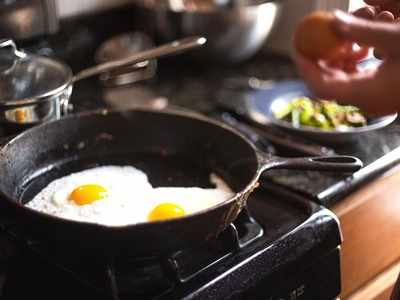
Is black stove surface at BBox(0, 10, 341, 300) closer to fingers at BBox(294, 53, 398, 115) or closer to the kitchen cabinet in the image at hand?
the kitchen cabinet

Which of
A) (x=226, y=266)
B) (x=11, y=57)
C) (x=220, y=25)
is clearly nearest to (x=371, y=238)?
(x=226, y=266)

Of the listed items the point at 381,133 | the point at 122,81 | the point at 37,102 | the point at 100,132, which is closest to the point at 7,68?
the point at 37,102

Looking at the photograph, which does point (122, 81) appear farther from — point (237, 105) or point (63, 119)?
point (63, 119)

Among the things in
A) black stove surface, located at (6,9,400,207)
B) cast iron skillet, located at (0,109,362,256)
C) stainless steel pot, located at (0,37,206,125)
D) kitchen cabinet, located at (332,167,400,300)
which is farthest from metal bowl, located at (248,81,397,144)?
stainless steel pot, located at (0,37,206,125)

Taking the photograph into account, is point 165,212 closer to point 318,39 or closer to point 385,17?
point 318,39

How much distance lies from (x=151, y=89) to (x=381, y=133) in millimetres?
590

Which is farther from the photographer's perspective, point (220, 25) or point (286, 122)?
point (220, 25)

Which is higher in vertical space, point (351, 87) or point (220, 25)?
point (351, 87)

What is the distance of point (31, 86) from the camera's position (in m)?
1.21

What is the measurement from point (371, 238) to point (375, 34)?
1.97ft

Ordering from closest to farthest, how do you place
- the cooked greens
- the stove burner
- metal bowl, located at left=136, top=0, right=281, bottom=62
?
the stove burner < the cooked greens < metal bowl, located at left=136, top=0, right=281, bottom=62

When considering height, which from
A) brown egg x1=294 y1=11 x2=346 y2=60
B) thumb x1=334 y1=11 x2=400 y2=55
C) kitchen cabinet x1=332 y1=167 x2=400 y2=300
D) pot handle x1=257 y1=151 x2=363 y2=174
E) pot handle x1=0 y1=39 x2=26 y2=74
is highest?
thumb x1=334 y1=11 x2=400 y2=55

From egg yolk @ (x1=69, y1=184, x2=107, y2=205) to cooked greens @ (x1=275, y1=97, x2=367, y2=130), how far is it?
1.71ft

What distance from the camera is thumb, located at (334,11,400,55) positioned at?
31.0 inches
